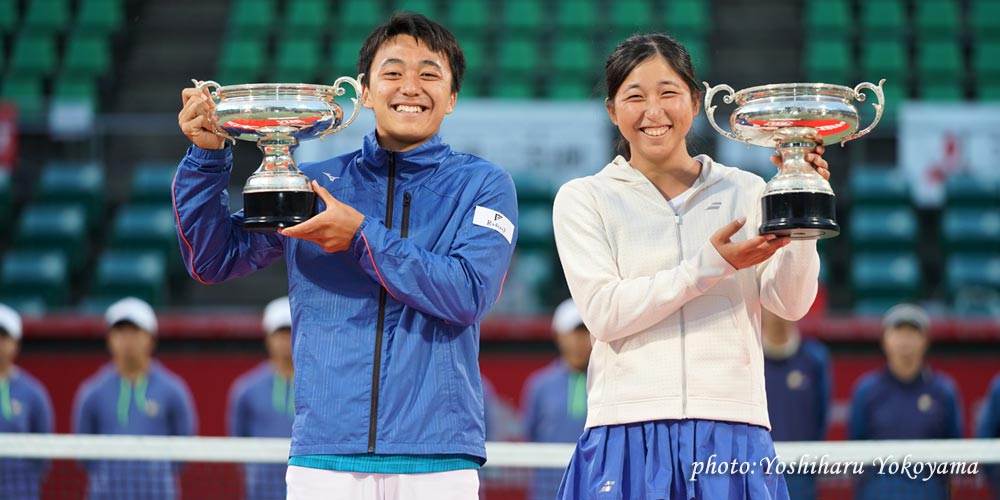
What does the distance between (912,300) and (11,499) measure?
24.2 ft

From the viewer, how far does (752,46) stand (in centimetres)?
1477

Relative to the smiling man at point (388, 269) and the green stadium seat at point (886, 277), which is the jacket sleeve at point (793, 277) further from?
the green stadium seat at point (886, 277)

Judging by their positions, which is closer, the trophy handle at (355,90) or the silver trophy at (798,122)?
the silver trophy at (798,122)

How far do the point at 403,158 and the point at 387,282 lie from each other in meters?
0.43

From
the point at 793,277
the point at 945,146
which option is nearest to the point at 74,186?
the point at 945,146

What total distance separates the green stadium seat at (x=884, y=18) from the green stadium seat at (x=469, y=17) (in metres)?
4.37

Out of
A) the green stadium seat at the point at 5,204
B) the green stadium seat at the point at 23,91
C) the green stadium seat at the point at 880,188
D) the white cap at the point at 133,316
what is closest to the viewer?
the white cap at the point at 133,316

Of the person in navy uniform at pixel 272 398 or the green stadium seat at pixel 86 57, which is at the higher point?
the green stadium seat at pixel 86 57

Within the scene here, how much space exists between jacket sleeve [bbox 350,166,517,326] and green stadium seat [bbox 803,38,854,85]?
35.8ft

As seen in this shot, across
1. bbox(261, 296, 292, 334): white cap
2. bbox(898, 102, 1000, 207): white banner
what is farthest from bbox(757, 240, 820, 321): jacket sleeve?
bbox(898, 102, 1000, 207): white banner

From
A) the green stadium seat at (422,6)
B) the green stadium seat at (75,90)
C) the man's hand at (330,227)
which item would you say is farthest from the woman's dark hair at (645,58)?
the green stadium seat at (75,90)

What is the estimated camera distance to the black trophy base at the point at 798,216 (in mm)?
3027

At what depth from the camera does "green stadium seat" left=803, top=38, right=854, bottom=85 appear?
13766 mm

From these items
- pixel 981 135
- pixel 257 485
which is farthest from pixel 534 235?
pixel 257 485
